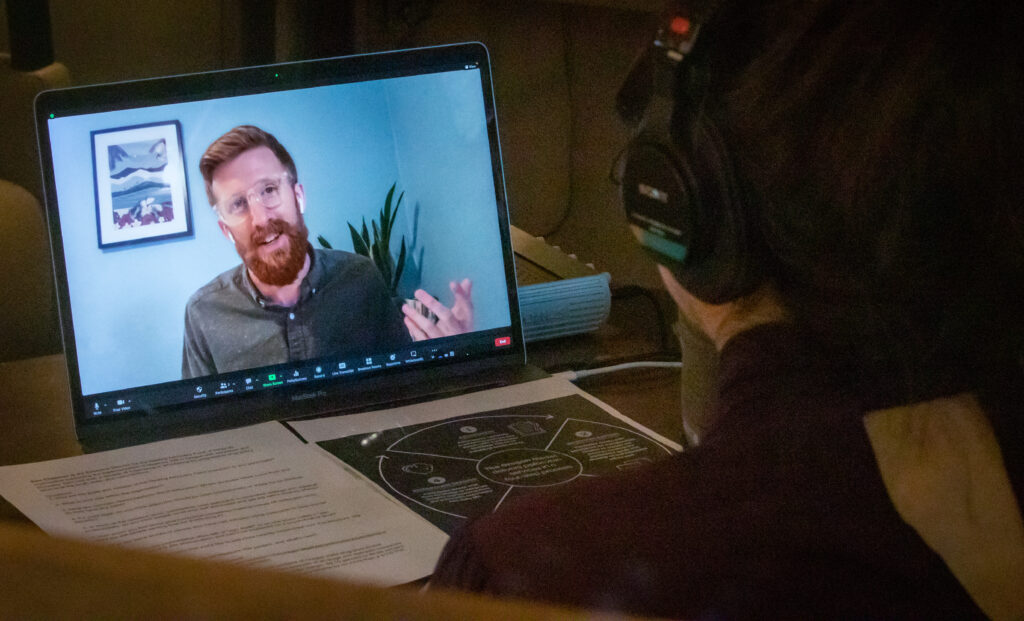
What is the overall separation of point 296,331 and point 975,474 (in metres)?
0.57

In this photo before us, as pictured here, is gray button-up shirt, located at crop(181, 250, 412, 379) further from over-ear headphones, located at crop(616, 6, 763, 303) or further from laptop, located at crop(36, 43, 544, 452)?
over-ear headphones, located at crop(616, 6, 763, 303)

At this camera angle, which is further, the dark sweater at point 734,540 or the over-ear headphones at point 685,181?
the over-ear headphones at point 685,181

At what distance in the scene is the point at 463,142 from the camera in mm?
858

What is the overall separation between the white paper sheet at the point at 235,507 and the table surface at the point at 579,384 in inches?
1.5

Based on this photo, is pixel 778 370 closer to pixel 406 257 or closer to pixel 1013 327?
pixel 1013 327

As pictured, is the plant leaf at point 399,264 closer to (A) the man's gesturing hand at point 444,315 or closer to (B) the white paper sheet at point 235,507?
(A) the man's gesturing hand at point 444,315

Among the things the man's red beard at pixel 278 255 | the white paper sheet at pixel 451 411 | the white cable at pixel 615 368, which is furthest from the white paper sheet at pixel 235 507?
the white cable at pixel 615 368

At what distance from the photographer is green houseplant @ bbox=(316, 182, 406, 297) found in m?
0.82

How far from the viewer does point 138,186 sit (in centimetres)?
77

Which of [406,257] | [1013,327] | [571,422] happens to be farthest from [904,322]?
[406,257]

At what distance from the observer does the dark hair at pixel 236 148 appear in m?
0.78

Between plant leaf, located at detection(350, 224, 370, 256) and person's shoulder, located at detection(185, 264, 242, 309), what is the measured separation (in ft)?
0.33

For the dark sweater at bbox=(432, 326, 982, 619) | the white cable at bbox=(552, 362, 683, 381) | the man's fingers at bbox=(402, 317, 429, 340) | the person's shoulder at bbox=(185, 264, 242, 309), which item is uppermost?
the person's shoulder at bbox=(185, 264, 242, 309)

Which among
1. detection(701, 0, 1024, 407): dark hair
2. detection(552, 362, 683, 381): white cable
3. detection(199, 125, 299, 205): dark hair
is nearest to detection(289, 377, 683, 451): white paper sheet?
detection(552, 362, 683, 381): white cable
